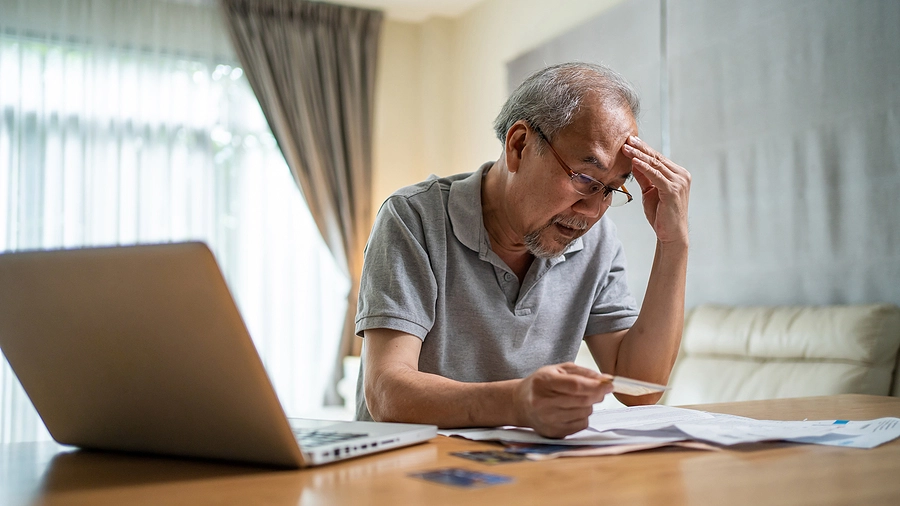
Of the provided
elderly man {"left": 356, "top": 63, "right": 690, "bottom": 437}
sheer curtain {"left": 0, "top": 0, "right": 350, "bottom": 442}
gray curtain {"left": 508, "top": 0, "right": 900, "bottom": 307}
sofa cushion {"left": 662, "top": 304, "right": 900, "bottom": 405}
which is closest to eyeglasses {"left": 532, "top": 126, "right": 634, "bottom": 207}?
elderly man {"left": 356, "top": 63, "right": 690, "bottom": 437}

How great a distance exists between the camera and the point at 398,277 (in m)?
1.29

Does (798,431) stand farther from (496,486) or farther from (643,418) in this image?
(496,486)

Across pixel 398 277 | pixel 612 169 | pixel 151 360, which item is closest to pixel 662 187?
pixel 612 169

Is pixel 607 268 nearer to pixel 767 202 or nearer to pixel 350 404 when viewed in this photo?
pixel 767 202

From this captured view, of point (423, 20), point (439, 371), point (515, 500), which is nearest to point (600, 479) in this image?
point (515, 500)

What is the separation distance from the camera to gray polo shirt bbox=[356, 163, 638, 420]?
1.34 m

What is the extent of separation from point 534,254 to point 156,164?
343cm

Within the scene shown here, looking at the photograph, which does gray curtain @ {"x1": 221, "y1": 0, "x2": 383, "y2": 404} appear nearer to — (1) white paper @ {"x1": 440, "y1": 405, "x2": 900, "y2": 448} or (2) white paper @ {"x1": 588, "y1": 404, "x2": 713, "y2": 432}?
(2) white paper @ {"x1": 588, "y1": 404, "x2": 713, "y2": 432}

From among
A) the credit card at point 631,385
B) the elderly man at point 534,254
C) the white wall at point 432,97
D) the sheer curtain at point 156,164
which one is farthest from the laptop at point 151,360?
the white wall at point 432,97

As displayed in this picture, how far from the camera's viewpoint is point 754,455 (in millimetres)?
776

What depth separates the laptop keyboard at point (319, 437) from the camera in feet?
2.49

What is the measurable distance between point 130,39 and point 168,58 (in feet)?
0.72

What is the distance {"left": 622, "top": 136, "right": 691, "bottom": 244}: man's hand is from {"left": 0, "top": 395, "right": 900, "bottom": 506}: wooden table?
63cm

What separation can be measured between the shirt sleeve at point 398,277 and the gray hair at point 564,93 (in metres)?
0.28
